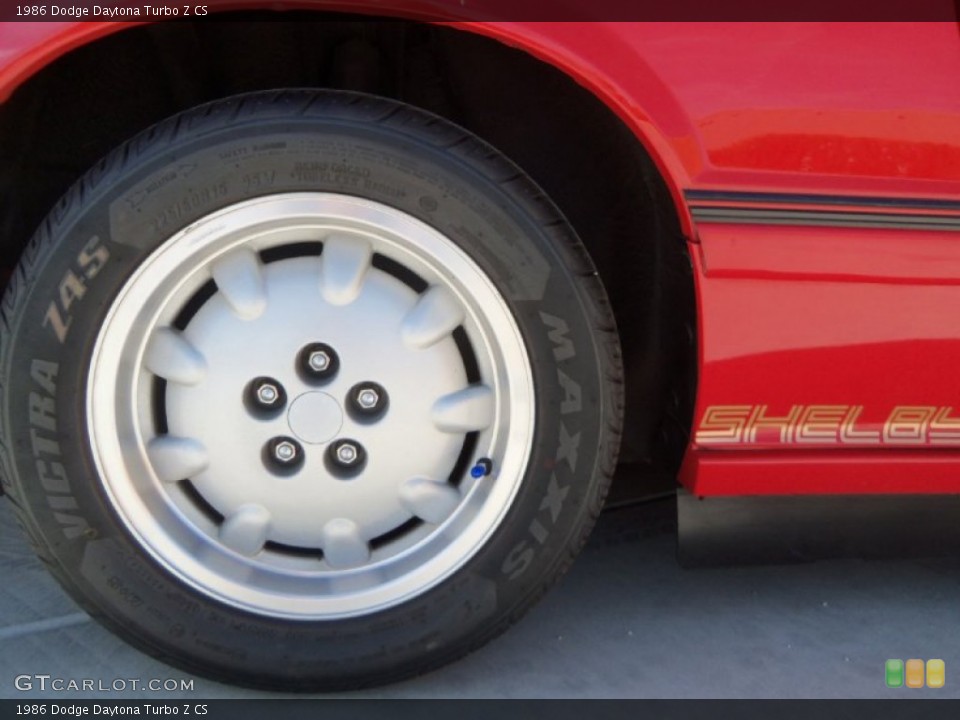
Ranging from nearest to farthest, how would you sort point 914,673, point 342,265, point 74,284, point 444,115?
point 74,284
point 342,265
point 914,673
point 444,115

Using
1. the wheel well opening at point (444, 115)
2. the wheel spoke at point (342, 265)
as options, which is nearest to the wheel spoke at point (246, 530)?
the wheel spoke at point (342, 265)

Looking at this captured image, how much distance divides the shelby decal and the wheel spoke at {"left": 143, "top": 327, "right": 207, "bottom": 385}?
0.78 meters

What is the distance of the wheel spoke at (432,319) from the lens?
6.42ft

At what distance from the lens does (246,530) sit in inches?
77.9

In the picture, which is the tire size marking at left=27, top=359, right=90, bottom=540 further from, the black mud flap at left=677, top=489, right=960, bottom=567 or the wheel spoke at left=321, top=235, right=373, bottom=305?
the black mud flap at left=677, top=489, right=960, bottom=567

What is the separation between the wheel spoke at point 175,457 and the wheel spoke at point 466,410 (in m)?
0.37

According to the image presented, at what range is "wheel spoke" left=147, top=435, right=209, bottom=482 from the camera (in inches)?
77.2

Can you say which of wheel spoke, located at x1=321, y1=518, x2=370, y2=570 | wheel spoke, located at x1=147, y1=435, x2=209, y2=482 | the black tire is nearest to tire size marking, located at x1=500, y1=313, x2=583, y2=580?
the black tire

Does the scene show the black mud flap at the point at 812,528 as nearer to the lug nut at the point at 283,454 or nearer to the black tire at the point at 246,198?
the black tire at the point at 246,198

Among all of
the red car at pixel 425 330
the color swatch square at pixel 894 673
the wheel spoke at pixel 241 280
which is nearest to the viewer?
the red car at pixel 425 330

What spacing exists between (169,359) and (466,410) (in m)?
0.46

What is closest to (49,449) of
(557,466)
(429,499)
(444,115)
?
(429,499)

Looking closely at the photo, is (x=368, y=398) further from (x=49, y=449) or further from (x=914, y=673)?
(x=914, y=673)

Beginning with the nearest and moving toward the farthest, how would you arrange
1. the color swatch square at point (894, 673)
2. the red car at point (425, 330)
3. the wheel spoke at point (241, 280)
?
1. the red car at point (425, 330)
2. the wheel spoke at point (241, 280)
3. the color swatch square at point (894, 673)
